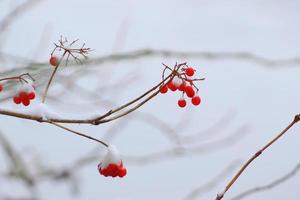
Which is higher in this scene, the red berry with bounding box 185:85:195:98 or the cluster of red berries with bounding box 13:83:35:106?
the cluster of red berries with bounding box 13:83:35:106

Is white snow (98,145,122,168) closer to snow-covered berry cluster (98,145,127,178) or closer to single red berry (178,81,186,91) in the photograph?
snow-covered berry cluster (98,145,127,178)

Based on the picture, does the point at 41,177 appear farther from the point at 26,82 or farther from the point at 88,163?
the point at 26,82

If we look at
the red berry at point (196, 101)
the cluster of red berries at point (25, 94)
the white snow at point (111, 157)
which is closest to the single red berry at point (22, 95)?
the cluster of red berries at point (25, 94)

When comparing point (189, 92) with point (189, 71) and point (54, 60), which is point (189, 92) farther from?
point (54, 60)

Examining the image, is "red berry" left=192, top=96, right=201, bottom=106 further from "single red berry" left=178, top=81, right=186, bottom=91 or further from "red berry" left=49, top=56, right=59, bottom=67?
"red berry" left=49, top=56, right=59, bottom=67

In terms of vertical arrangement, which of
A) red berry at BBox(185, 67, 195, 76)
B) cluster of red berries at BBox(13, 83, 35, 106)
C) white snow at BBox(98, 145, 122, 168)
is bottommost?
white snow at BBox(98, 145, 122, 168)

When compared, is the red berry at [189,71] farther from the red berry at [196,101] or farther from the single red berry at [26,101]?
the single red berry at [26,101]

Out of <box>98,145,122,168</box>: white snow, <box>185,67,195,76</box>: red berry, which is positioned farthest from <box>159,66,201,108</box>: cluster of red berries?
<box>98,145,122,168</box>: white snow

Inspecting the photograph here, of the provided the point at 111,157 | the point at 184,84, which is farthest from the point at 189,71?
the point at 111,157
